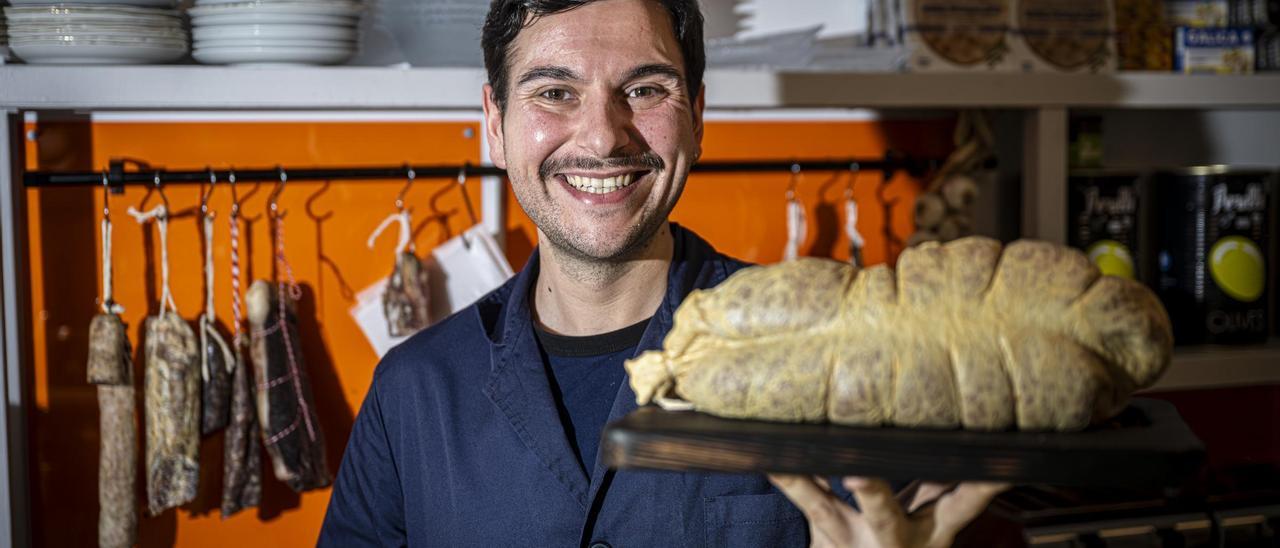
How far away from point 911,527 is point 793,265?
0.26 m

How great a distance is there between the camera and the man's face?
1298 millimetres

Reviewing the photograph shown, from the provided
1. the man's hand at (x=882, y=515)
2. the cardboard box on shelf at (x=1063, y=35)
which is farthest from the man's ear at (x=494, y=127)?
the cardboard box on shelf at (x=1063, y=35)

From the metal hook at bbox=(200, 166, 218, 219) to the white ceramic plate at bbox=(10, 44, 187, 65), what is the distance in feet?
0.66

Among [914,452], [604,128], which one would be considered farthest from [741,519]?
[914,452]

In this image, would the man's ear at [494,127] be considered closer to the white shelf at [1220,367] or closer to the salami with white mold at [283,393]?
the salami with white mold at [283,393]

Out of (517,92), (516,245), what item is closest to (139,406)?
(516,245)

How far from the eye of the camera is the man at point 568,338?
1313mm

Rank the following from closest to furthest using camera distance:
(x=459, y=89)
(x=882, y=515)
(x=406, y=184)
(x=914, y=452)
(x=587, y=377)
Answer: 1. (x=914, y=452)
2. (x=882, y=515)
3. (x=587, y=377)
4. (x=459, y=89)
5. (x=406, y=184)

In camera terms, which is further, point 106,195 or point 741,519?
point 106,195

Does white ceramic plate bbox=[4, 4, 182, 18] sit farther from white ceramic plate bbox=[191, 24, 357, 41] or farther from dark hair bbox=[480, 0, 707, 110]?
dark hair bbox=[480, 0, 707, 110]

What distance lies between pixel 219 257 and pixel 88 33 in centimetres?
46

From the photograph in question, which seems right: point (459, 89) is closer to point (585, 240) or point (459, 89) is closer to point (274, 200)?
point (274, 200)

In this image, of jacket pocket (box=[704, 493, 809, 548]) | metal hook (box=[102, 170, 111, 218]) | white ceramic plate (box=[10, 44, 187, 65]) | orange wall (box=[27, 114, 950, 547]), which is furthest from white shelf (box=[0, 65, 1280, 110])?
jacket pocket (box=[704, 493, 809, 548])

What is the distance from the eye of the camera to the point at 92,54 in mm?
1649
